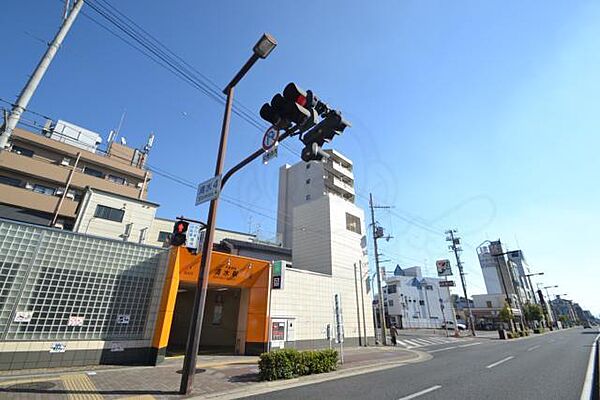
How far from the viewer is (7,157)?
26500mm

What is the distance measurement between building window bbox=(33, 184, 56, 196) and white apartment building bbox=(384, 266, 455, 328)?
5848 cm

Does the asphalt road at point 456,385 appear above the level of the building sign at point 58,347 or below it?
below

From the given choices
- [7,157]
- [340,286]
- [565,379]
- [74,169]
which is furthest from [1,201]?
[565,379]

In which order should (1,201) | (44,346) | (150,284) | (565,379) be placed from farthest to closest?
(1,201), (150,284), (44,346), (565,379)

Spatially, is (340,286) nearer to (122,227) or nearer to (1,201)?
(122,227)

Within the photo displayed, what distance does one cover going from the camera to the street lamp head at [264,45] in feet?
20.9

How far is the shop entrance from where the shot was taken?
19953 mm

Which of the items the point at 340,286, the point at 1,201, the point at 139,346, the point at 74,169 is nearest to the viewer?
the point at 139,346

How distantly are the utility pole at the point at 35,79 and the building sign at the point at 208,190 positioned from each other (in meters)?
4.13

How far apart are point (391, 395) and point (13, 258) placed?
1380cm

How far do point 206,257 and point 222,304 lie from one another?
14.5m

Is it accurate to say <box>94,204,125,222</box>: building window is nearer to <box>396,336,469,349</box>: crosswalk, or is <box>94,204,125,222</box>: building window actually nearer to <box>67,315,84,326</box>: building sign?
<box>67,315,84,326</box>: building sign

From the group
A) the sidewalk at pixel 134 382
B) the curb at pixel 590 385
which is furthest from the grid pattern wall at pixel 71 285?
the curb at pixel 590 385

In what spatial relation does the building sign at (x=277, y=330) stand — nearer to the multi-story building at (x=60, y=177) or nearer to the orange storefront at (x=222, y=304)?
the orange storefront at (x=222, y=304)
